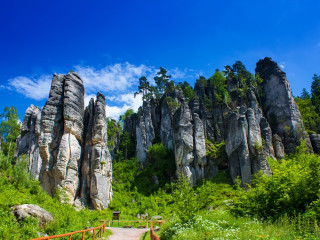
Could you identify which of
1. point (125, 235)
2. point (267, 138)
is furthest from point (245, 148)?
point (125, 235)

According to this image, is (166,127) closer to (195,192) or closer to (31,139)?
(31,139)

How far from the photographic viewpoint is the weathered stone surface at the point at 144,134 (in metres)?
41.5

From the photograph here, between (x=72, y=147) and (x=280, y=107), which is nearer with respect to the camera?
(x=72, y=147)

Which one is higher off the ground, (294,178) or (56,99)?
(56,99)

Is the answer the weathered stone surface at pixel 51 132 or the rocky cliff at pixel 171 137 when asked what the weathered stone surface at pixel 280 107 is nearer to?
the rocky cliff at pixel 171 137

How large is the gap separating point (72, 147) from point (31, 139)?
8.44 m

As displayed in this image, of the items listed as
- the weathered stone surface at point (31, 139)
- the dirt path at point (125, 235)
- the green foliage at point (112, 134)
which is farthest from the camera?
the green foliage at point (112, 134)

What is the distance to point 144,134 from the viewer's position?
140 feet

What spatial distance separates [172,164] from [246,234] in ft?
97.2

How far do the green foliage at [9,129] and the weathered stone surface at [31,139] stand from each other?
28.9ft

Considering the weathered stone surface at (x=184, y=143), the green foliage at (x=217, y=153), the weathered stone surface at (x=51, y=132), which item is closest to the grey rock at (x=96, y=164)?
the weathered stone surface at (x=51, y=132)

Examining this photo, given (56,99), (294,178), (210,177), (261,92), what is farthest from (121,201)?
(261,92)

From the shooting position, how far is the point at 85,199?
2709 centimetres

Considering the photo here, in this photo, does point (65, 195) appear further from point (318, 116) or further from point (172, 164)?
point (318, 116)
